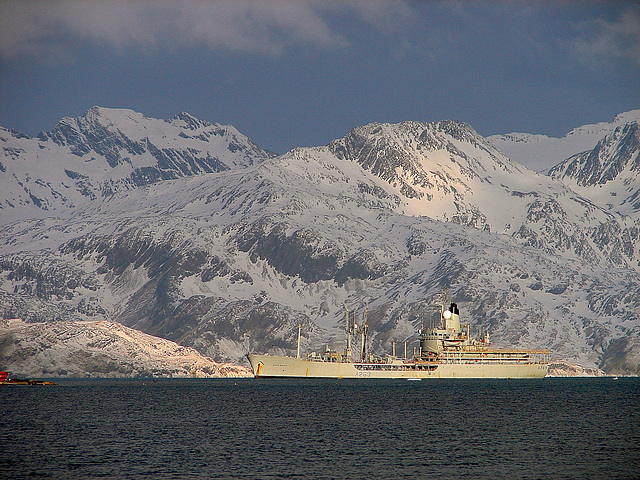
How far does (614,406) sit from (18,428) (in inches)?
4641

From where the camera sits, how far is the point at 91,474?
96.7 metres

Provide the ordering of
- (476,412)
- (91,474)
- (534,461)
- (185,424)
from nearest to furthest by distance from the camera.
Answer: (91,474) < (534,461) < (185,424) < (476,412)

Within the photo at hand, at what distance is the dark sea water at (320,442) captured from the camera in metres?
100

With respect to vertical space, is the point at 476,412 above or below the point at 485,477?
above

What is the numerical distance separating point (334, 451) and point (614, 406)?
96.7 meters

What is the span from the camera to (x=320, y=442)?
4860 inches

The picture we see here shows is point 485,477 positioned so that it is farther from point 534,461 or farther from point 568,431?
point 568,431

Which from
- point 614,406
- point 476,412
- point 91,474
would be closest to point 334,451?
point 91,474

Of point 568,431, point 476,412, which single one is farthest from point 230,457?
point 476,412

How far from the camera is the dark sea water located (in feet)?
328

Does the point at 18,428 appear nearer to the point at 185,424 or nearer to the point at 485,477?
the point at 185,424

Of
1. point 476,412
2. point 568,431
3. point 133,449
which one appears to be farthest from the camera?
point 476,412

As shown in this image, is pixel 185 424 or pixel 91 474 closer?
pixel 91 474

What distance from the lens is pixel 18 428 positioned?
452ft
